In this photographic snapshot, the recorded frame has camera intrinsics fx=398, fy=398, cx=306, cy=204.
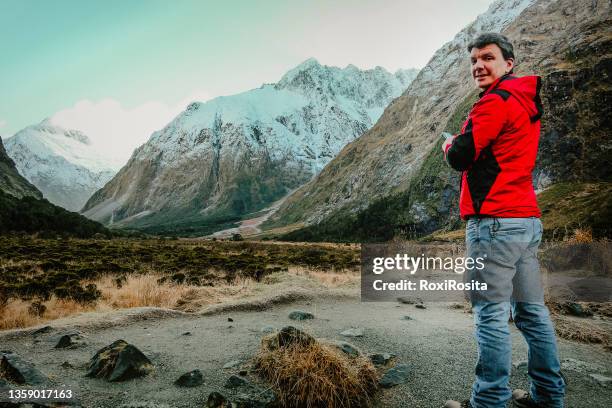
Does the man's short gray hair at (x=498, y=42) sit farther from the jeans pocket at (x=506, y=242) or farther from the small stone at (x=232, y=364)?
the small stone at (x=232, y=364)

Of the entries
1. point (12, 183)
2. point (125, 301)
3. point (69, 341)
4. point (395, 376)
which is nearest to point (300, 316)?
point (395, 376)

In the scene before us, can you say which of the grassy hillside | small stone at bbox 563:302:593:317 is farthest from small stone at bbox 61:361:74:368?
the grassy hillside

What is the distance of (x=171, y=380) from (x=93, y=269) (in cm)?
1530

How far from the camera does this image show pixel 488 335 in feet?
10.7

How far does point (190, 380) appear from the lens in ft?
15.0

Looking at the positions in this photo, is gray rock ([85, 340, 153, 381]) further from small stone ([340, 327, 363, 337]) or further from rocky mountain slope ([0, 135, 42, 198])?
rocky mountain slope ([0, 135, 42, 198])

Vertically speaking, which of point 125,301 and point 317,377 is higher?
point 317,377

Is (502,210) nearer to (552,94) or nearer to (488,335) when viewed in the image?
(488,335)

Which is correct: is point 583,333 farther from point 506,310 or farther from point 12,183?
point 12,183

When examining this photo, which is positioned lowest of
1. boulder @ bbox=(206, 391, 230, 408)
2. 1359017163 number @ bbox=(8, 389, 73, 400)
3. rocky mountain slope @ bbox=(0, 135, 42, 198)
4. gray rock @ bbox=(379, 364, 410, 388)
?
gray rock @ bbox=(379, 364, 410, 388)

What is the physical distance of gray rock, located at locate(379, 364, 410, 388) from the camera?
458 cm

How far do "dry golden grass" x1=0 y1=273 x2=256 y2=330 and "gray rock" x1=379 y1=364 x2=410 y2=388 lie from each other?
6.34 meters

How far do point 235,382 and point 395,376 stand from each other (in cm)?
187

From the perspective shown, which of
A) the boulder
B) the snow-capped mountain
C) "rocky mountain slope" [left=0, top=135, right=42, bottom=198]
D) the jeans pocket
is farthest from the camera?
the snow-capped mountain
